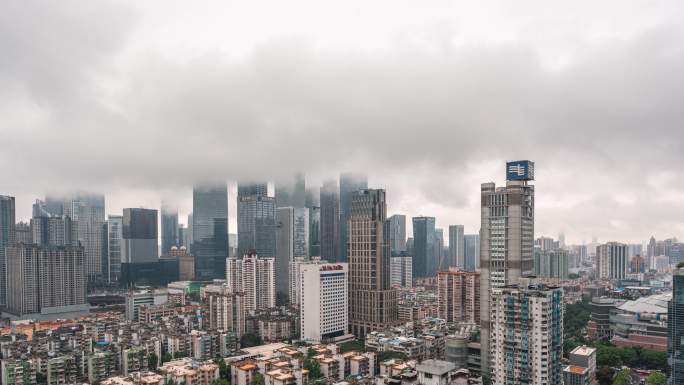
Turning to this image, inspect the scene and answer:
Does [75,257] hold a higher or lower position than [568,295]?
higher

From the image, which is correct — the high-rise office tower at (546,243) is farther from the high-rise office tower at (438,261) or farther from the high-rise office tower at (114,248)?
the high-rise office tower at (114,248)

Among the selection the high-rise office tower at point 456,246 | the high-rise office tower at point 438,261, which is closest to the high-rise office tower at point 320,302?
the high-rise office tower at point 438,261

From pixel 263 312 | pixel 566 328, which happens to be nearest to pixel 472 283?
pixel 566 328

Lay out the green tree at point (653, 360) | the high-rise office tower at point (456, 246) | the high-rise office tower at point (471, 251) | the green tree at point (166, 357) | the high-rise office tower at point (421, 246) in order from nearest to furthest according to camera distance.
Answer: the green tree at point (653, 360) → the green tree at point (166, 357) → the high-rise office tower at point (421, 246) → the high-rise office tower at point (456, 246) → the high-rise office tower at point (471, 251)

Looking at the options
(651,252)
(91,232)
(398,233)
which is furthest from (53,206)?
(651,252)

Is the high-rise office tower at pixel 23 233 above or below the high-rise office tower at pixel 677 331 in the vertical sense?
above

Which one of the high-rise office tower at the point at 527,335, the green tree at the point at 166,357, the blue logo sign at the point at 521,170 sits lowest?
the green tree at the point at 166,357

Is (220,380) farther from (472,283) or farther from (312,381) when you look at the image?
(472,283)
